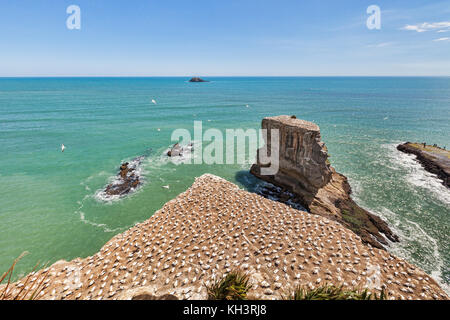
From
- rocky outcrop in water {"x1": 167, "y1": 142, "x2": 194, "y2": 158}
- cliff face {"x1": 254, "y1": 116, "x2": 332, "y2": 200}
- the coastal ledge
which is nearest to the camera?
cliff face {"x1": 254, "y1": 116, "x2": 332, "y2": 200}

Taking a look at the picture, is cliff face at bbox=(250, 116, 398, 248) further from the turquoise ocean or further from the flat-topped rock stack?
the flat-topped rock stack

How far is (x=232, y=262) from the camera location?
416 inches

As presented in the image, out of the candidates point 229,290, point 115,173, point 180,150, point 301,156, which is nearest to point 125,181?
point 115,173

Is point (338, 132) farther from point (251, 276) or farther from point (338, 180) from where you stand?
point (251, 276)

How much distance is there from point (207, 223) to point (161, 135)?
1387 inches

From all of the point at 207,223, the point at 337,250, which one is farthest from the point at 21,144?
the point at 337,250

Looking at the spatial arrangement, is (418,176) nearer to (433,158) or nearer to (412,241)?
(433,158)

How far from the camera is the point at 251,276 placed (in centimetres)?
941

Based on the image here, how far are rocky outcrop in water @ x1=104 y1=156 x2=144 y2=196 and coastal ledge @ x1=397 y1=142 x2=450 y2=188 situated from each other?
130 feet

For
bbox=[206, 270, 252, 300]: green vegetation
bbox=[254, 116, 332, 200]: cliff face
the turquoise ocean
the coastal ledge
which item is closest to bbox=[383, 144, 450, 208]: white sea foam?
the turquoise ocean

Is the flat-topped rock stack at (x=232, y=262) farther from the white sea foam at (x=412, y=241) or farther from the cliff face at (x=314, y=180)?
the white sea foam at (x=412, y=241)

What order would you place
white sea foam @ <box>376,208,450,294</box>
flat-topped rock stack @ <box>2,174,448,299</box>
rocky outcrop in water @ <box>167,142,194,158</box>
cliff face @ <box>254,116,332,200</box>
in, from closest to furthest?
1. flat-topped rock stack @ <box>2,174,448,299</box>
2. white sea foam @ <box>376,208,450,294</box>
3. cliff face @ <box>254,116,332,200</box>
4. rocky outcrop in water @ <box>167,142,194,158</box>

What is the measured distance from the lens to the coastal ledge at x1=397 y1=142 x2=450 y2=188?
90.5 ft

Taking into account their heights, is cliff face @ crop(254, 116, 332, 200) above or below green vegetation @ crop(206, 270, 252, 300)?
above
